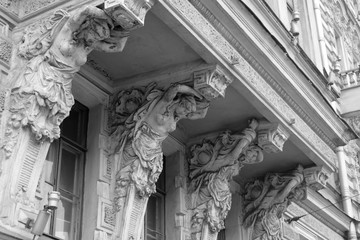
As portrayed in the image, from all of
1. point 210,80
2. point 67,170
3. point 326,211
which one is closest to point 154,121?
point 210,80

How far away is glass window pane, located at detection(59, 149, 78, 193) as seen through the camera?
7.45 meters

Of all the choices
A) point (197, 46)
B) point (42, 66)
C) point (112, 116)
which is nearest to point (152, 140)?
point (112, 116)

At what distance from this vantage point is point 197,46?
7.32 metres

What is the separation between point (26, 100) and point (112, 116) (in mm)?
1991

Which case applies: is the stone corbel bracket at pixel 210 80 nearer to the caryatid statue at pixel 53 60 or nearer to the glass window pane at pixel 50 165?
the caryatid statue at pixel 53 60

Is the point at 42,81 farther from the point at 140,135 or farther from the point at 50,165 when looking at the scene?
the point at 140,135

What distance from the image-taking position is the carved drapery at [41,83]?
5969 millimetres

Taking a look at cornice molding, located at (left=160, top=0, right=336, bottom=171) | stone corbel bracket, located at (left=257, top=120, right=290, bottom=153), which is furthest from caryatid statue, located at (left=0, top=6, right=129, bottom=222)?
stone corbel bracket, located at (left=257, top=120, right=290, bottom=153)

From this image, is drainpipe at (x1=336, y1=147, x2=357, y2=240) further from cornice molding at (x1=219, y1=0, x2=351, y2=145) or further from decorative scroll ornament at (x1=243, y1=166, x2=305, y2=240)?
decorative scroll ornament at (x1=243, y1=166, x2=305, y2=240)

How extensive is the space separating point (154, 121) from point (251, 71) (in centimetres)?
156

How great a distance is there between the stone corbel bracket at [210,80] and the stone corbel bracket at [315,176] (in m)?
3.49

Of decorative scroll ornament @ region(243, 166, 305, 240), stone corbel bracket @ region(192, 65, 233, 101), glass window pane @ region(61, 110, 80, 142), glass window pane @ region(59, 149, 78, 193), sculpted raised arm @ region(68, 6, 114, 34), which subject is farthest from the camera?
decorative scroll ornament @ region(243, 166, 305, 240)

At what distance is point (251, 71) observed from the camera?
331 inches

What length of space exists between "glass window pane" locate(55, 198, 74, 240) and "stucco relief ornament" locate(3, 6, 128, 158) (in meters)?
1.32
